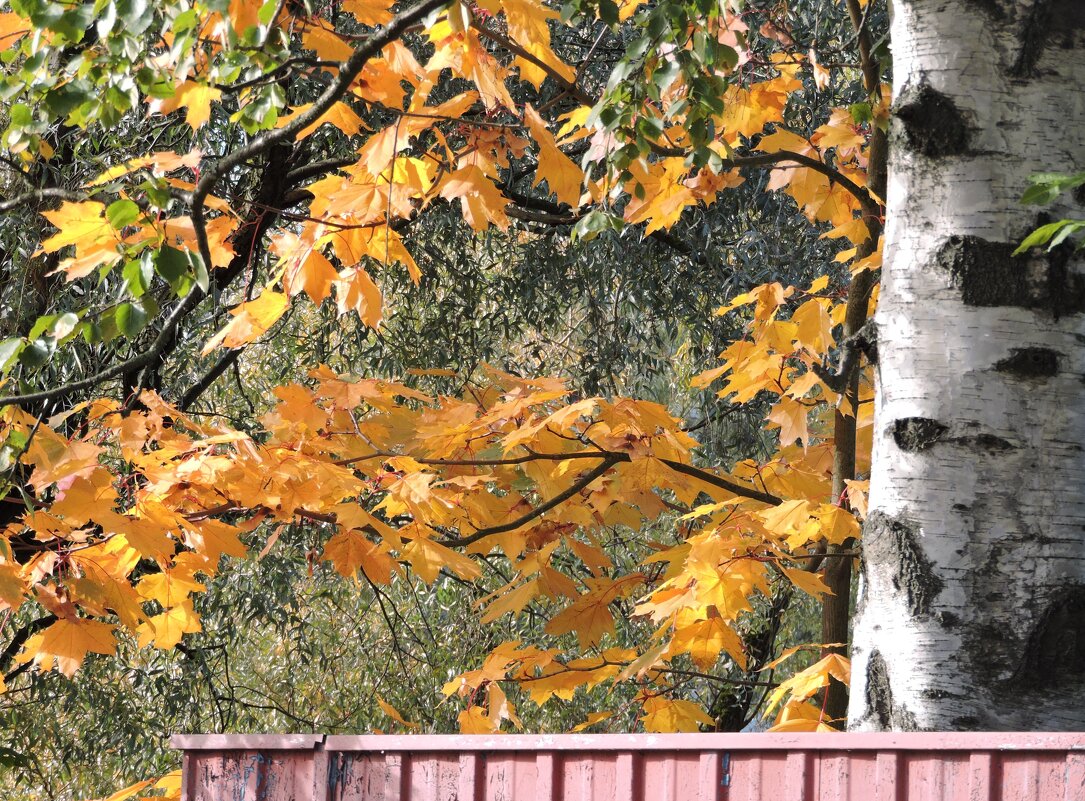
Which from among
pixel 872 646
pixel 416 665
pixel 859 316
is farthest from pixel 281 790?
pixel 416 665

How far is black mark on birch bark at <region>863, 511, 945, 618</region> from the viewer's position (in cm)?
185

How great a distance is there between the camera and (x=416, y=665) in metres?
5.52

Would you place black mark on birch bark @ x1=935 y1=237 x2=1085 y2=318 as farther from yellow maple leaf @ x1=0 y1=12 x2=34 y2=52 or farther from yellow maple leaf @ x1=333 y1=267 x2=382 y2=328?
yellow maple leaf @ x1=0 y1=12 x2=34 y2=52

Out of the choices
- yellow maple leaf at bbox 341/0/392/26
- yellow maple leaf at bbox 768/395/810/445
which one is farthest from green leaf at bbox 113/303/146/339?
yellow maple leaf at bbox 768/395/810/445

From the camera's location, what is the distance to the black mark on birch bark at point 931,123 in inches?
78.0

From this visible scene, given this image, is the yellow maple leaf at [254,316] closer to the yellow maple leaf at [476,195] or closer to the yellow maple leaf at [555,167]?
the yellow maple leaf at [476,195]

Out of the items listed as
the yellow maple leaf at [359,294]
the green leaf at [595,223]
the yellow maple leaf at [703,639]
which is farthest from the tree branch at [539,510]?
the green leaf at [595,223]

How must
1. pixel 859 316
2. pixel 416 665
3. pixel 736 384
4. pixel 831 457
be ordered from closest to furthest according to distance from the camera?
pixel 859 316
pixel 736 384
pixel 831 457
pixel 416 665

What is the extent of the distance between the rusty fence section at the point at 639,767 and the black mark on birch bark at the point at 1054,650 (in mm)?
302

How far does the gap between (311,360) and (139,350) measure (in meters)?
0.67

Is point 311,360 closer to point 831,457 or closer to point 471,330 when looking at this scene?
point 471,330

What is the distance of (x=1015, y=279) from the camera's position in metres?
1.90

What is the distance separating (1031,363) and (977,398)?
3.7 inches

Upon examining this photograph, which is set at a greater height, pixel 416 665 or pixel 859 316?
pixel 859 316
